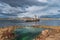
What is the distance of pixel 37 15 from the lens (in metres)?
2.21

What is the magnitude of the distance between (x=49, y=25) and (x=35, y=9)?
0.35 m

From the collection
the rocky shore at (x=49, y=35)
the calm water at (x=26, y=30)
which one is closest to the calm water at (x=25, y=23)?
the calm water at (x=26, y=30)

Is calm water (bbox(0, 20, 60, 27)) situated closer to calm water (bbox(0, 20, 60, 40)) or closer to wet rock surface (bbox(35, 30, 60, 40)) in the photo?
calm water (bbox(0, 20, 60, 40))

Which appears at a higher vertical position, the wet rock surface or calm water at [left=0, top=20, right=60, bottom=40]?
calm water at [left=0, top=20, right=60, bottom=40]

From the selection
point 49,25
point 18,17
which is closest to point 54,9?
point 49,25

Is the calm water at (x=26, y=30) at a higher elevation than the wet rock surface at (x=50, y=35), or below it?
higher

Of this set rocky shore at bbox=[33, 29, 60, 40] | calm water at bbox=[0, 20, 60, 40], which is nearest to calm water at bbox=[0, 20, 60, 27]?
calm water at bbox=[0, 20, 60, 40]

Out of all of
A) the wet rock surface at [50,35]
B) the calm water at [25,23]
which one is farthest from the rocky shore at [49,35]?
the calm water at [25,23]

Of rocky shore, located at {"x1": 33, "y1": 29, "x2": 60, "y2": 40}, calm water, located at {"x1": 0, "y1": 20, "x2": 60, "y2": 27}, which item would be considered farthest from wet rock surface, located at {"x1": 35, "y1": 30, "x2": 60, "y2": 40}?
calm water, located at {"x1": 0, "y1": 20, "x2": 60, "y2": 27}

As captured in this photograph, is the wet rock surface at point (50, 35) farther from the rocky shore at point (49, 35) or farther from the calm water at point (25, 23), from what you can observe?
the calm water at point (25, 23)

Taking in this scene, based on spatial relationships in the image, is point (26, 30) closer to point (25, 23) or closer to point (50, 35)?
point (25, 23)

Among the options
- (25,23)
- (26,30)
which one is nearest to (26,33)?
(26,30)

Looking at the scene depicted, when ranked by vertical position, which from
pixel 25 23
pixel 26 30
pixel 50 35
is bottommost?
pixel 50 35

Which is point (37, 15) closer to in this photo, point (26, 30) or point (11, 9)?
point (26, 30)
